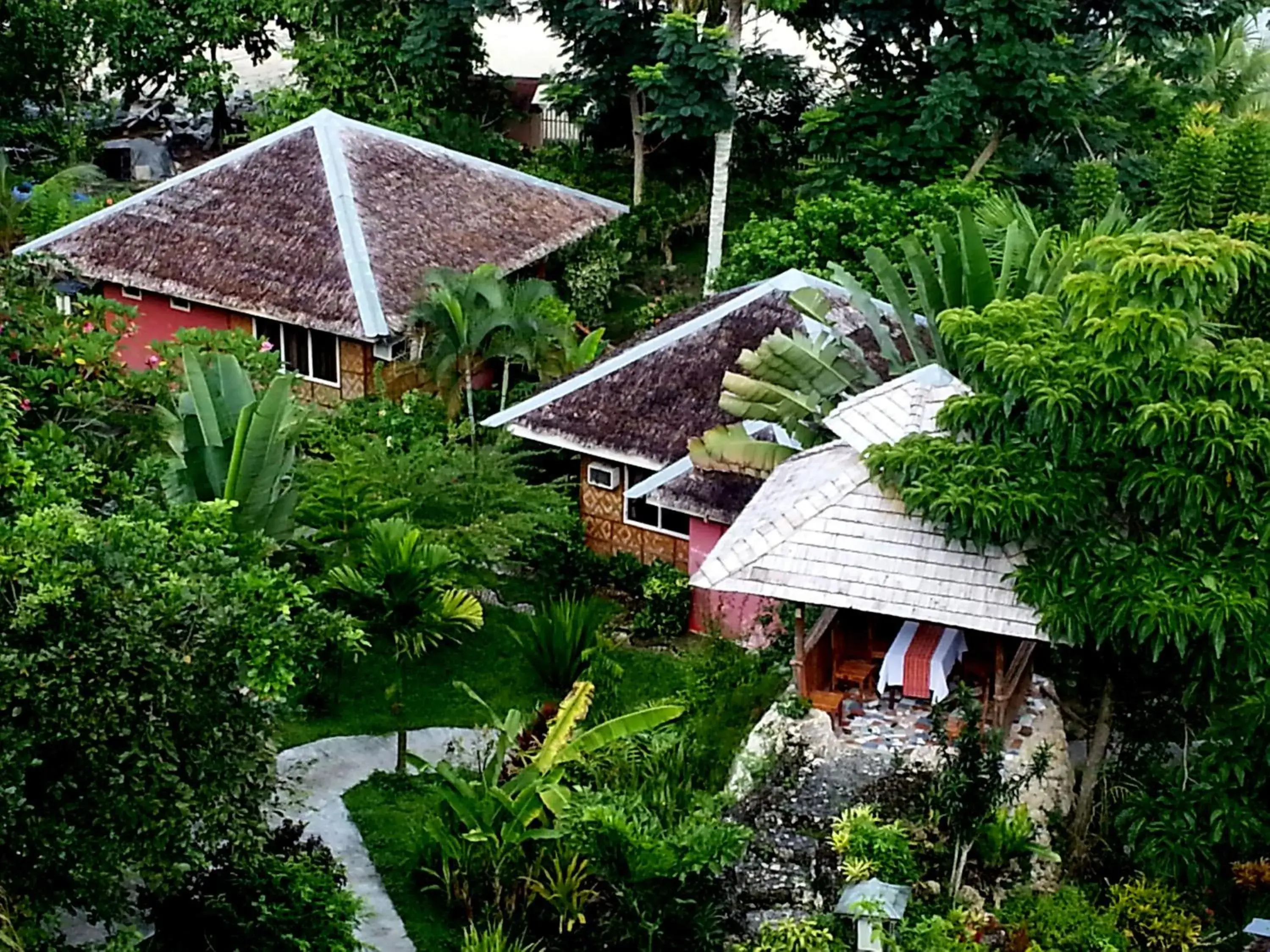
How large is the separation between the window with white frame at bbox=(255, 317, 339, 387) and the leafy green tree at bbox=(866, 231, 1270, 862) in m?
11.5

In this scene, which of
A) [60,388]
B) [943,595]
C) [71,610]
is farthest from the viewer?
[60,388]

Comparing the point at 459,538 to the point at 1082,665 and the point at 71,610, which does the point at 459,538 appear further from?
the point at 71,610

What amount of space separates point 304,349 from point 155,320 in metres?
2.50

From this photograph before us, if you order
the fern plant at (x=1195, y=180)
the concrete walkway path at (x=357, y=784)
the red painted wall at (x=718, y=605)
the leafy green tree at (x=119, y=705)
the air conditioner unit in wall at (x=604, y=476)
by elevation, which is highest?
the fern plant at (x=1195, y=180)

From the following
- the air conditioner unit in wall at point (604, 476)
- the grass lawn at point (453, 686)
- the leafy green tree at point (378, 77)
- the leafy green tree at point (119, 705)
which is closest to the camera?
the leafy green tree at point (119, 705)

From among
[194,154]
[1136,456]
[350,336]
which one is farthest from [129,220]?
[1136,456]

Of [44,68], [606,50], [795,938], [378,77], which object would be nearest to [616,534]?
[795,938]

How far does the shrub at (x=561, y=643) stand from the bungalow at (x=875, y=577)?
312cm

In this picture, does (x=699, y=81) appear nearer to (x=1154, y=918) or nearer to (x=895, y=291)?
(x=895, y=291)

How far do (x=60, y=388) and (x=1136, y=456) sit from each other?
8404 mm

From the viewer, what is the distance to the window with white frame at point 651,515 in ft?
59.0

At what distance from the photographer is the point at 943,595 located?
11.4 meters

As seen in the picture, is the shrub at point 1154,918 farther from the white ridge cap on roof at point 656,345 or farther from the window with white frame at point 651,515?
the white ridge cap on roof at point 656,345

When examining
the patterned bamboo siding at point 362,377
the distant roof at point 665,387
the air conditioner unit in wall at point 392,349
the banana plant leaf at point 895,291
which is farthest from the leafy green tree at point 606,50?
the banana plant leaf at point 895,291
